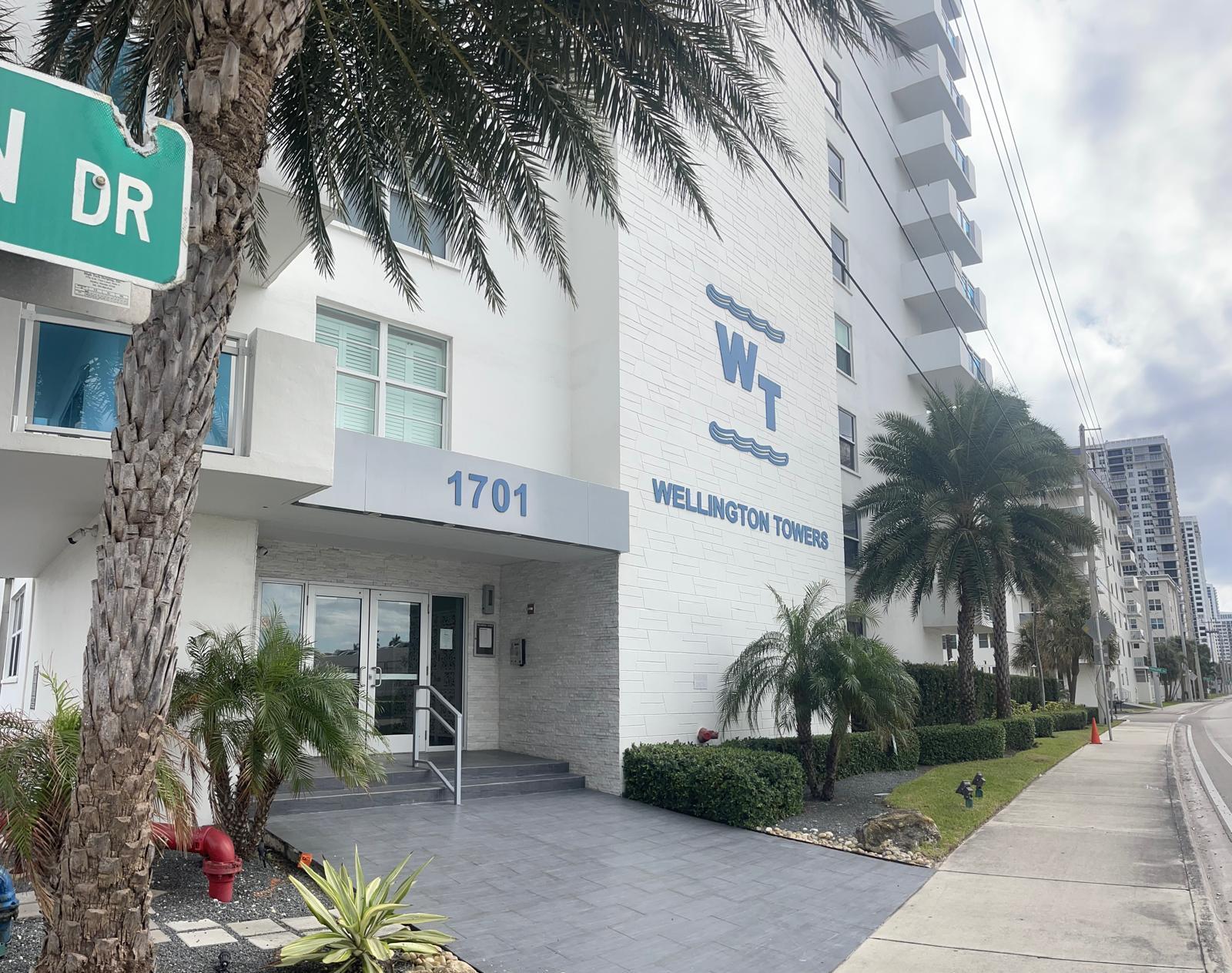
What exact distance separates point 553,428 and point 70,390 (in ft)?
25.2

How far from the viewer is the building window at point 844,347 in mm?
23688

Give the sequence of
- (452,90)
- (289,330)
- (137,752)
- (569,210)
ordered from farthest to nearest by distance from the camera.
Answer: (569,210), (289,330), (452,90), (137,752)

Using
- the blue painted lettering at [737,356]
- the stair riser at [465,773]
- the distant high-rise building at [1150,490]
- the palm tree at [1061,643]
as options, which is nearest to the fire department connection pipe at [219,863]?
the stair riser at [465,773]

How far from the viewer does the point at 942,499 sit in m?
21.9

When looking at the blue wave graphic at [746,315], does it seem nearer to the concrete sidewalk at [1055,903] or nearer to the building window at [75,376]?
the concrete sidewalk at [1055,903]

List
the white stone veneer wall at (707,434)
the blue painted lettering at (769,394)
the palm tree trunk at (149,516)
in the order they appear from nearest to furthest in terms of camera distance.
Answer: the palm tree trunk at (149,516)
the white stone veneer wall at (707,434)
the blue painted lettering at (769,394)

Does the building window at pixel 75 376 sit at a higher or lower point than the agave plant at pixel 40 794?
higher

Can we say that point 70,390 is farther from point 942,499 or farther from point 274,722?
point 942,499

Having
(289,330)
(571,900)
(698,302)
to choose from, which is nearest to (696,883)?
(571,900)

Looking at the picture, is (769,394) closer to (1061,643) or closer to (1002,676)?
(1002,676)

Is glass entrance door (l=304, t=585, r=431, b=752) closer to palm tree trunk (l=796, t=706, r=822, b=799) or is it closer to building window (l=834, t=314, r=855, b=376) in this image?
palm tree trunk (l=796, t=706, r=822, b=799)

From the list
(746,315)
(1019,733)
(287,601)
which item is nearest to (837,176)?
(746,315)

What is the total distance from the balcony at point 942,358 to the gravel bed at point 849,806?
615 inches

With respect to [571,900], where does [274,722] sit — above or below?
above
